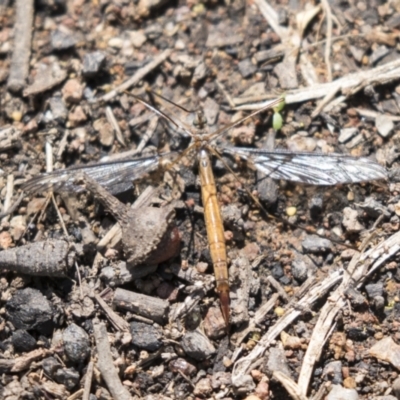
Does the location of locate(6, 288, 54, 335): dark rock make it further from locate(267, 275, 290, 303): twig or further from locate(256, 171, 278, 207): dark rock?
locate(256, 171, 278, 207): dark rock

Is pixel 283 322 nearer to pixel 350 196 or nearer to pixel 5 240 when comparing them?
pixel 350 196

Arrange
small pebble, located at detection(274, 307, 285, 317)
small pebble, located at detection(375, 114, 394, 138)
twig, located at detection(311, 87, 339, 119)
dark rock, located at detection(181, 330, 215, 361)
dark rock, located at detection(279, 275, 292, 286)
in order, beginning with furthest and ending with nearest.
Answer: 1. twig, located at detection(311, 87, 339, 119)
2. small pebble, located at detection(375, 114, 394, 138)
3. dark rock, located at detection(279, 275, 292, 286)
4. small pebble, located at detection(274, 307, 285, 317)
5. dark rock, located at detection(181, 330, 215, 361)

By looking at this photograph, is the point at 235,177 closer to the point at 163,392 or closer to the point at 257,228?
the point at 257,228

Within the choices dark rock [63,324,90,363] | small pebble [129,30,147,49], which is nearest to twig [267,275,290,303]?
dark rock [63,324,90,363]

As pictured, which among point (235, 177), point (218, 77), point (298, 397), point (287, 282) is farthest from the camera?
point (218, 77)

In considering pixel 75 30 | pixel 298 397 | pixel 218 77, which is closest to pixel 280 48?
pixel 218 77

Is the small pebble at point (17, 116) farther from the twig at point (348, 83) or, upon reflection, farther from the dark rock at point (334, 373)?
the dark rock at point (334, 373)
